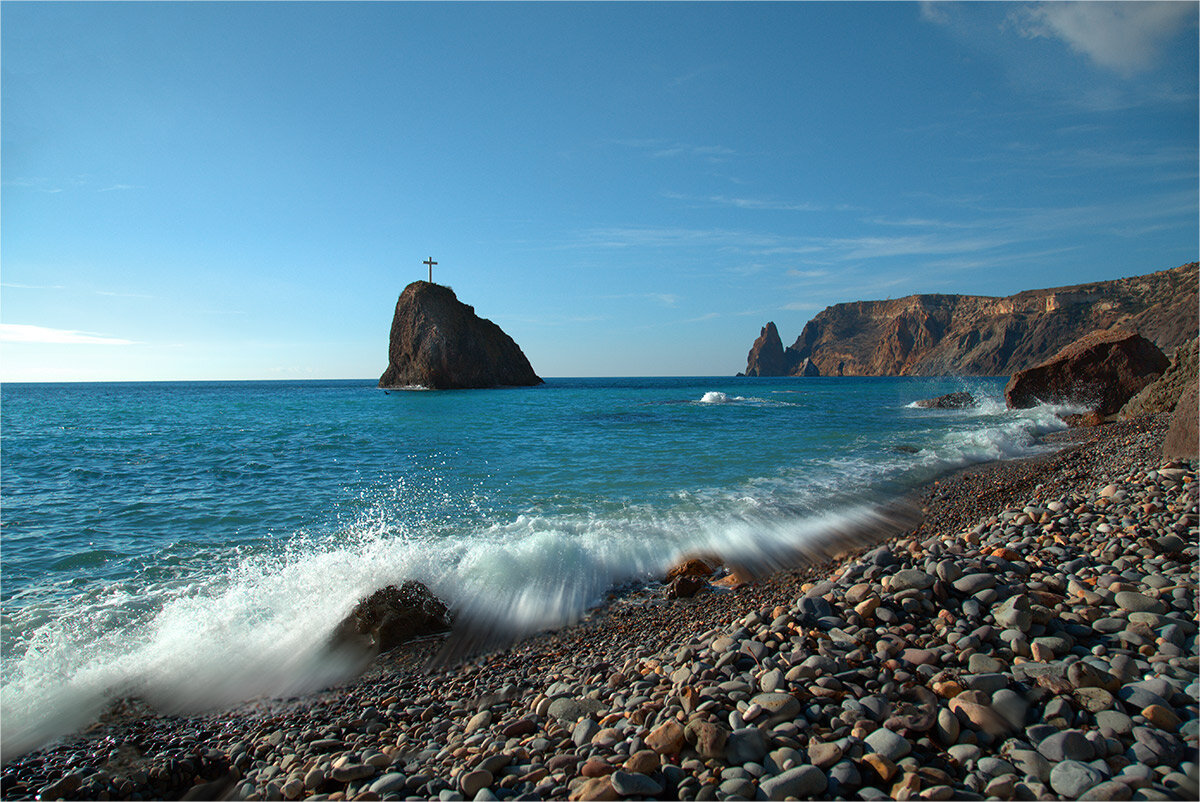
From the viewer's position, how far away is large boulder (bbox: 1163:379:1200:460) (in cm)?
727

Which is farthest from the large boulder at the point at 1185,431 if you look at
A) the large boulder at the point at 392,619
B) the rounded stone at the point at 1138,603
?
the large boulder at the point at 392,619

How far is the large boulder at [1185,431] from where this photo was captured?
23.9 feet

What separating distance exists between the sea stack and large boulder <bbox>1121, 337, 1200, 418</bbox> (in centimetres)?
6660

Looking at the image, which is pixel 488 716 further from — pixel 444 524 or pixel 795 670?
pixel 444 524

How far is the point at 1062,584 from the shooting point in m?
3.92

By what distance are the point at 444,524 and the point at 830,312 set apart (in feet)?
650

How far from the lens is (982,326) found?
122m

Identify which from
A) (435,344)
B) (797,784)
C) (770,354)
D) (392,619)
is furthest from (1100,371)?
(770,354)

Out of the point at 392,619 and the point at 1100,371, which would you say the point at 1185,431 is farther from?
the point at 1100,371

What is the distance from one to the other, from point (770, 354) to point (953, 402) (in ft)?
505

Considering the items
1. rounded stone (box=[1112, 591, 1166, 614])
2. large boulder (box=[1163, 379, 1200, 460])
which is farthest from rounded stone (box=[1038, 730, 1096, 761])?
large boulder (box=[1163, 379, 1200, 460])

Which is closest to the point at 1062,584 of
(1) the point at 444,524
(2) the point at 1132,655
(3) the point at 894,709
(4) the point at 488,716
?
(2) the point at 1132,655

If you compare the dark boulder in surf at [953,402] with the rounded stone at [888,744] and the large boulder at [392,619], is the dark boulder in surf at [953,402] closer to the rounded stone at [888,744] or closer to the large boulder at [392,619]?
the large boulder at [392,619]

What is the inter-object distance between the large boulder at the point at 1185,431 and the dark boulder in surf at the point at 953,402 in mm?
25632
